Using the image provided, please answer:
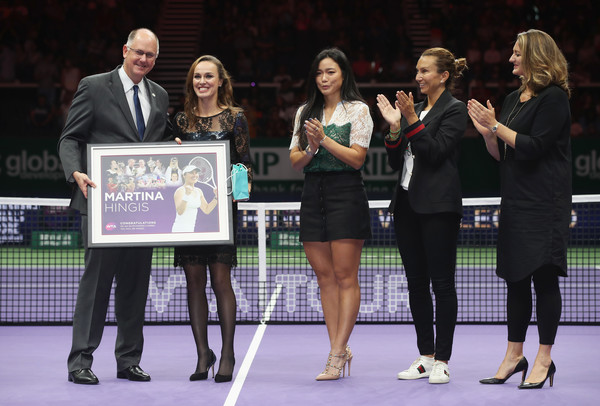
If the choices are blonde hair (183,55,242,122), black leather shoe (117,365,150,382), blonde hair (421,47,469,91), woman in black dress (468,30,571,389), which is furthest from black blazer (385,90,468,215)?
black leather shoe (117,365,150,382)

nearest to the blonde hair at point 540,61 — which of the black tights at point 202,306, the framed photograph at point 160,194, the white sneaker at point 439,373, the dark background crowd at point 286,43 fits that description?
the white sneaker at point 439,373

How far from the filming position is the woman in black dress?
5.49 metres

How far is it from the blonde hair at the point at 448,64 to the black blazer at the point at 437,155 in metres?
0.10

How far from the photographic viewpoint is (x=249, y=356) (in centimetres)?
672

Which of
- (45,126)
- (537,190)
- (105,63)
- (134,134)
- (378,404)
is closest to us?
(378,404)

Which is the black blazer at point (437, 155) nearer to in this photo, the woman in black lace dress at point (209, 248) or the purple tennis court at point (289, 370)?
the woman in black lace dress at point (209, 248)

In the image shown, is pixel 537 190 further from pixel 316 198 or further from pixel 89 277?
pixel 89 277

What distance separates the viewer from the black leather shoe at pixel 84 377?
5715 millimetres

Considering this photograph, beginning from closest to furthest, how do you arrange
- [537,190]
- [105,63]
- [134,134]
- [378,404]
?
[378,404]
[537,190]
[134,134]
[105,63]

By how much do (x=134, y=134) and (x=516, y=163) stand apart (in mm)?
2575

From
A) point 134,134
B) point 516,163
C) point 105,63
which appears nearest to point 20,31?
point 105,63

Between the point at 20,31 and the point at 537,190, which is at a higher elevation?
the point at 20,31

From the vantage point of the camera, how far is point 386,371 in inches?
244

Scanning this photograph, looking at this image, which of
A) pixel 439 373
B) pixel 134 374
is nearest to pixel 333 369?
pixel 439 373
